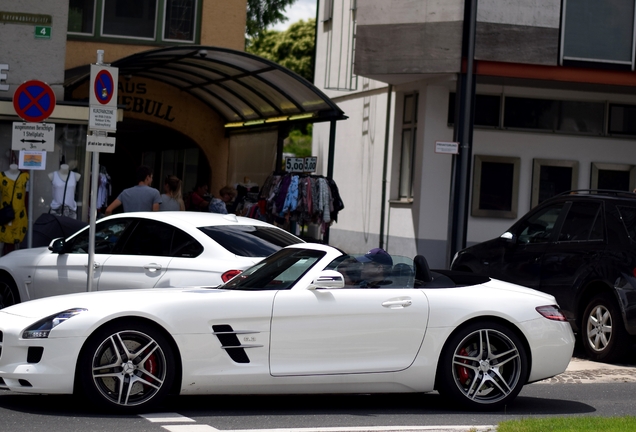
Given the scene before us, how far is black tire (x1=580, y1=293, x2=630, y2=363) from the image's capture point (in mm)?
10766

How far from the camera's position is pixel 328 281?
23.9 feet

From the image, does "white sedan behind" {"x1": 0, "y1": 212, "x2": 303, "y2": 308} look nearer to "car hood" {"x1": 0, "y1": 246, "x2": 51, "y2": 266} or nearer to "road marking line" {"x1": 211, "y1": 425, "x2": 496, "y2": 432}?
"car hood" {"x1": 0, "y1": 246, "x2": 51, "y2": 266}

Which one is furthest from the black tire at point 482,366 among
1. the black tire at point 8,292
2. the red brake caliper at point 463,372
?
the black tire at point 8,292

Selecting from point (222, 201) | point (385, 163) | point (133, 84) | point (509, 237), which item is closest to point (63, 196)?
point (222, 201)

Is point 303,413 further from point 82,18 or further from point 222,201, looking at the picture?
point 82,18

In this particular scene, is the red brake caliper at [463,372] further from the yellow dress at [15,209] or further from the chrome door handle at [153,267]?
the yellow dress at [15,209]

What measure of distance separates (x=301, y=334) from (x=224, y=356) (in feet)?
1.86

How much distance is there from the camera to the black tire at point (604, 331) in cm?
1077

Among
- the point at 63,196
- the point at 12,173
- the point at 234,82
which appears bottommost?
the point at 63,196

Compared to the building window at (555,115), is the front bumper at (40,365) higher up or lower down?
lower down

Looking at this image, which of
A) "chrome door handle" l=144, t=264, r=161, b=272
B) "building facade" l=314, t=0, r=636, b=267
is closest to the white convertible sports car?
"chrome door handle" l=144, t=264, r=161, b=272

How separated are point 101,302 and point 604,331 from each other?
6.07 metres

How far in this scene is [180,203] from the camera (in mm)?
14594

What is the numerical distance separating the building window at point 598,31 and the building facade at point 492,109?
0.02 meters
